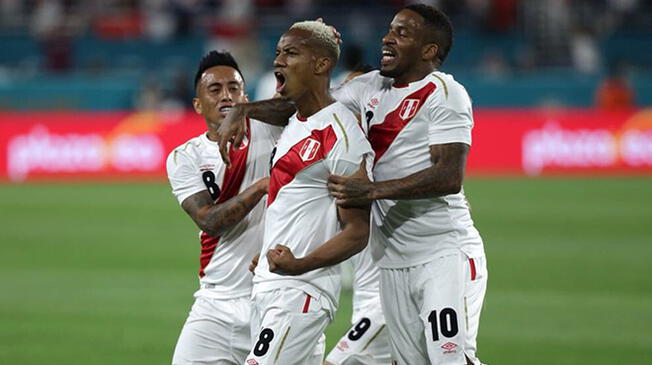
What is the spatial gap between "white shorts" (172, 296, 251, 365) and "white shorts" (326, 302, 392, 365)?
1.12 meters

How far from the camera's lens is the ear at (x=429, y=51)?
20.5 feet

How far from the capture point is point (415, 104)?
20.2ft

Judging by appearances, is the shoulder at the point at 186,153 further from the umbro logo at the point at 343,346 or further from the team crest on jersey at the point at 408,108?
the umbro logo at the point at 343,346

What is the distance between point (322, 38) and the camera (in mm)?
5789

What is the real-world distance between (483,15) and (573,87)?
3678 millimetres

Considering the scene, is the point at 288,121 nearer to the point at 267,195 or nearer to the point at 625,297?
the point at 267,195

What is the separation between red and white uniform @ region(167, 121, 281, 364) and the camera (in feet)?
20.9

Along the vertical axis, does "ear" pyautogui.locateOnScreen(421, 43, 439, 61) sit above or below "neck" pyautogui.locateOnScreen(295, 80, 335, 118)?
above

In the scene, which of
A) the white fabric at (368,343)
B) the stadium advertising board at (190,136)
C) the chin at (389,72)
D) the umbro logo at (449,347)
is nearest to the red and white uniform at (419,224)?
the umbro logo at (449,347)

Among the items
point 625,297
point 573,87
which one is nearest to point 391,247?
point 625,297

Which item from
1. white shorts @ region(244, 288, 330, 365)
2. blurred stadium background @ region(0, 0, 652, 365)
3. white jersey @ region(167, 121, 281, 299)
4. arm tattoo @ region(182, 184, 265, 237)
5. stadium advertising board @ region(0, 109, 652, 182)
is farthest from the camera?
stadium advertising board @ region(0, 109, 652, 182)

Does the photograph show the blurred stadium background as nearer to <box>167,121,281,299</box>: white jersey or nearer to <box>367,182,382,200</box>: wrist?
<box>167,121,281,299</box>: white jersey

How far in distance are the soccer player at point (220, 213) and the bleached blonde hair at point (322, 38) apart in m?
0.85

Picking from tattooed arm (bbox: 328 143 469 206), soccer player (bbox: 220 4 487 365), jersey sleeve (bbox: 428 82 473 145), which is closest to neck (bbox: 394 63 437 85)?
soccer player (bbox: 220 4 487 365)
